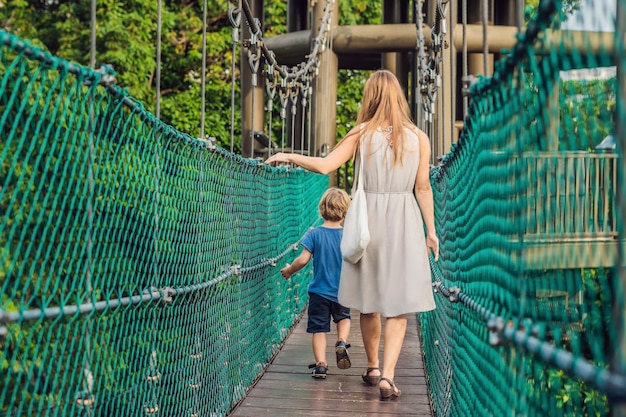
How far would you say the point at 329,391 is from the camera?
4316 millimetres

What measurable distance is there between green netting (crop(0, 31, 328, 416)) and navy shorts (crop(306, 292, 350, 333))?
26 centimetres

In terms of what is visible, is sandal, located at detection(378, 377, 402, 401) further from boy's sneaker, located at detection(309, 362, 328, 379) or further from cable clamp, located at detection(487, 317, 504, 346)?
cable clamp, located at detection(487, 317, 504, 346)

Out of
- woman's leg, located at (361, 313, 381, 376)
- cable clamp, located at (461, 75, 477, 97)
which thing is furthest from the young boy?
cable clamp, located at (461, 75, 477, 97)

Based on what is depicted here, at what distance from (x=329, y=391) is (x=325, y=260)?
30.6 inches

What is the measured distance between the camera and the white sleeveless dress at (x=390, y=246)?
12.9ft

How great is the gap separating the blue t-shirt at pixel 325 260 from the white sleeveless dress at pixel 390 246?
2.52ft

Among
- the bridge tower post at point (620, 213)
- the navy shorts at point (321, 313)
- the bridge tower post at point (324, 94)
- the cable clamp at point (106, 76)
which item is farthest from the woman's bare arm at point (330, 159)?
the bridge tower post at point (324, 94)

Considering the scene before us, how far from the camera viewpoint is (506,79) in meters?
1.85

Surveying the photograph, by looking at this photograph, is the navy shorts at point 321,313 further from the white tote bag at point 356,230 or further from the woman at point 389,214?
the white tote bag at point 356,230

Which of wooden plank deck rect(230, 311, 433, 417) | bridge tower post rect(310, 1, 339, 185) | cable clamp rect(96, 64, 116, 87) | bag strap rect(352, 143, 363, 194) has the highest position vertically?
bridge tower post rect(310, 1, 339, 185)

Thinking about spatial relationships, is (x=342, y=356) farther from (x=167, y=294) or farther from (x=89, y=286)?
(x=89, y=286)

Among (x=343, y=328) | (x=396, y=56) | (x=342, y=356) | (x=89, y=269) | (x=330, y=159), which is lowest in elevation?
(x=342, y=356)

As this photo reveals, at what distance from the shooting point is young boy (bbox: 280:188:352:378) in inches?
187

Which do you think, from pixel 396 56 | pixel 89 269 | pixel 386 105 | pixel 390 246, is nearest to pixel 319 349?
pixel 390 246
